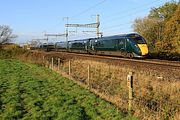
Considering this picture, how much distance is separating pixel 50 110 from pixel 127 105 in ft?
8.92

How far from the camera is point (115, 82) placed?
1903cm

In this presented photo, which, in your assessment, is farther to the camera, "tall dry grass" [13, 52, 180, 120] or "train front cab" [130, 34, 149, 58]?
"train front cab" [130, 34, 149, 58]

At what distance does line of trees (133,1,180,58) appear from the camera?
166ft

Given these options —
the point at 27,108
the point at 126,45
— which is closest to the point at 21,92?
the point at 27,108

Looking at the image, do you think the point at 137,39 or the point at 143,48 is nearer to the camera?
the point at 143,48

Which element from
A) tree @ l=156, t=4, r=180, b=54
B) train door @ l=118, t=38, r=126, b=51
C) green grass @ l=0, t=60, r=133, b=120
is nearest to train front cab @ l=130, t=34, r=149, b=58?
train door @ l=118, t=38, r=126, b=51

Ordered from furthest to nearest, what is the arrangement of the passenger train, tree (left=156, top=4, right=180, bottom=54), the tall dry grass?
tree (left=156, top=4, right=180, bottom=54), the passenger train, the tall dry grass

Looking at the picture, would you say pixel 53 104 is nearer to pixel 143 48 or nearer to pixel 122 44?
pixel 143 48

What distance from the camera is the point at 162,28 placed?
76.9 m

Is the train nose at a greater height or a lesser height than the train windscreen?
lesser

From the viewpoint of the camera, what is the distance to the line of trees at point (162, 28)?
50594 mm

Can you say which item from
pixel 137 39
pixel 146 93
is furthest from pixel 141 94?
pixel 137 39

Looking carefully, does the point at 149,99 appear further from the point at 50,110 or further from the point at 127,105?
the point at 50,110

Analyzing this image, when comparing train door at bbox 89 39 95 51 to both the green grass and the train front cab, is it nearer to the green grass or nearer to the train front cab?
the train front cab
